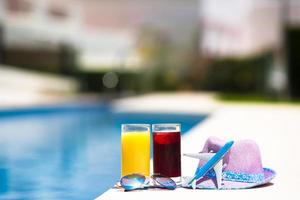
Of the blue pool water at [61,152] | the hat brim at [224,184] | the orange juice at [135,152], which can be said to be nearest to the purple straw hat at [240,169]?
the hat brim at [224,184]

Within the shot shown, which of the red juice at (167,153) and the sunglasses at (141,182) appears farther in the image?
the red juice at (167,153)

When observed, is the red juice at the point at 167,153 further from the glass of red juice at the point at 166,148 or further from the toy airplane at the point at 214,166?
the toy airplane at the point at 214,166

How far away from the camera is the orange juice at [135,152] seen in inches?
145

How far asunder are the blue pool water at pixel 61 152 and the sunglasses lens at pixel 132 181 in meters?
0.82

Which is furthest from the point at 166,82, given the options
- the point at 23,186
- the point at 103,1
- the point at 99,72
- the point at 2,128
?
the point at 23,186

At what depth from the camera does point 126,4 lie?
3159cm

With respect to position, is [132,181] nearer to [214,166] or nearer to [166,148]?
[166,148]

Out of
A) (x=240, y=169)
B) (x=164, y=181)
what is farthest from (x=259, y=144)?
(x=164, y=181)

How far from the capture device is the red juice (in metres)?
3.69

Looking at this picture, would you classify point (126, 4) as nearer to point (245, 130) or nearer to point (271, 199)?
point (245, 130)

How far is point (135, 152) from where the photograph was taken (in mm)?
3701

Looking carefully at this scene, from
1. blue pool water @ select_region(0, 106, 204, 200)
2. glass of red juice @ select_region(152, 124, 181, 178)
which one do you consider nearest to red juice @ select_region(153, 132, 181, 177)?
glass of red juice @ select_region(152, 124, 181, 178)

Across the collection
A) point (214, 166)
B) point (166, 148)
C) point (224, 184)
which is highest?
point (166, 148)

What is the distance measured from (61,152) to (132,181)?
12.5ft
